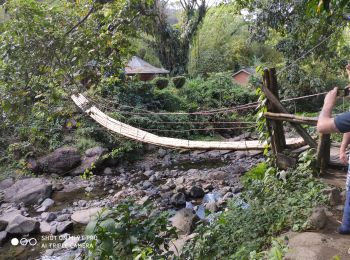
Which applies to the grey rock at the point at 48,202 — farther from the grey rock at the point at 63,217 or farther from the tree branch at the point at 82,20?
the tree branch at the point at 82,20

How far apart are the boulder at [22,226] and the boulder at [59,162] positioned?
2262 millimetres

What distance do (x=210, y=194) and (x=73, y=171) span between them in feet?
8.32

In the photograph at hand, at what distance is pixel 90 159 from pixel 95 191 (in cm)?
106

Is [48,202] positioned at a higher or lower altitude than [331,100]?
lower

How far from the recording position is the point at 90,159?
5.98m

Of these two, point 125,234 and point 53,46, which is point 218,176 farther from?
point 125,234

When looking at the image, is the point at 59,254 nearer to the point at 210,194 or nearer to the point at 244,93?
the point at 210,194

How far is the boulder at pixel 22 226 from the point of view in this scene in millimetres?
3518

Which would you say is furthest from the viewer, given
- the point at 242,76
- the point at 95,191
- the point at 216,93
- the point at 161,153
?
the point at 242,76

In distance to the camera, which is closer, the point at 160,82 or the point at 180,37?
the point at 160,82

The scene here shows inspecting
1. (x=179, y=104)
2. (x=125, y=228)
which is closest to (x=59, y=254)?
(x=125, y=228)

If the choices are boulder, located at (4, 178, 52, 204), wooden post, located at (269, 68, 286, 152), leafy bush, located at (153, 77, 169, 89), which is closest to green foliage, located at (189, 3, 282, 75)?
leafy bush, located at (153, 77, 169, 89)

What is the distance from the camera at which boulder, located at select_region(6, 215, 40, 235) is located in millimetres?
3518

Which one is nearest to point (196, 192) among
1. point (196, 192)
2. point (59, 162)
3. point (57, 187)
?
point (196, 192)
